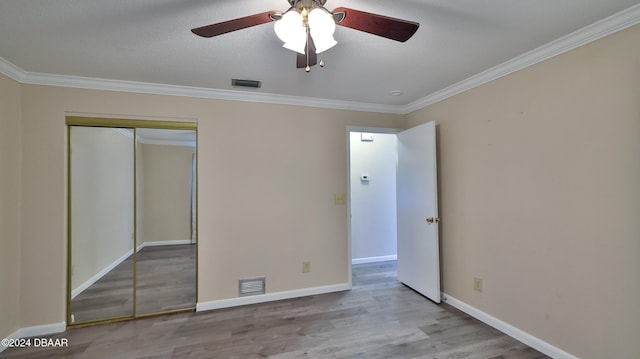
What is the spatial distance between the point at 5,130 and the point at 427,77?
3.69 meters

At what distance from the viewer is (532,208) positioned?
2.22 m

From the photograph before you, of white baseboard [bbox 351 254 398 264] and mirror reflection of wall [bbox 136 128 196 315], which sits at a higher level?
mirror reflection of wall [bbox 136 128 196 315]

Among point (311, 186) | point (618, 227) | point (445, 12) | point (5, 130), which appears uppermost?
point (445, 12)

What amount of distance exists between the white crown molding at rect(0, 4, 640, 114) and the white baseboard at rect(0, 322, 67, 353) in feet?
7.14

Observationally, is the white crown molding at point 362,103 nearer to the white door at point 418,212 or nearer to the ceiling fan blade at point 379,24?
the white door at point 418,212

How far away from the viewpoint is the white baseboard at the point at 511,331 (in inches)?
81.3

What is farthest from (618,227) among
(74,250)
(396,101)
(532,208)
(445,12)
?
(74,250)

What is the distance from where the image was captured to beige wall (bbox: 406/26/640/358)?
5.65 feet

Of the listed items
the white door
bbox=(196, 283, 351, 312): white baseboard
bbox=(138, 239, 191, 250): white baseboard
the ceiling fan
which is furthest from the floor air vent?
the ceiling fan

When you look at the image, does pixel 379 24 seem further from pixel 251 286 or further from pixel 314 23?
pixel 251 286

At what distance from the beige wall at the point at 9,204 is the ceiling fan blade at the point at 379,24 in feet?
9.45

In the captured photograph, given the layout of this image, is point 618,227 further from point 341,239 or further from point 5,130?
point 5,130

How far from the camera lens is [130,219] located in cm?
279

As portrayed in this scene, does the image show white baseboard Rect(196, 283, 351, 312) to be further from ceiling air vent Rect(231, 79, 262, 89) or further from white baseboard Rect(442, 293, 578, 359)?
ceiling air vent Rect(231, 79, 262, 89)
